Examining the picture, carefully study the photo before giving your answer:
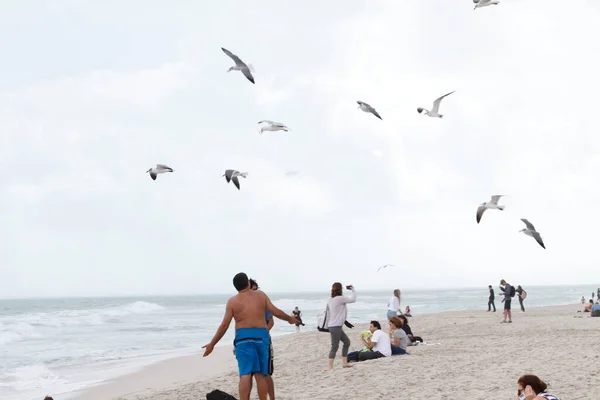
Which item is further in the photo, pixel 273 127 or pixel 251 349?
pixel 273 127

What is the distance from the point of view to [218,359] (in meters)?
19.0

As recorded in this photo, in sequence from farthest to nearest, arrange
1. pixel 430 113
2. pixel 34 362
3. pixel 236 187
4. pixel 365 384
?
pixel 34 362, pixel 430 113, pixel 236 187, pixel 365 384

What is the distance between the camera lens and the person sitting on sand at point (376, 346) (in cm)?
1171

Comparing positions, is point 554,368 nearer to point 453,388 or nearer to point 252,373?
point 453,388

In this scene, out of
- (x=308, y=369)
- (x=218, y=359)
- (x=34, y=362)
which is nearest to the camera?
(x=308, y=369)

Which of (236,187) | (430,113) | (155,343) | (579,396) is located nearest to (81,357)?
(155,343)

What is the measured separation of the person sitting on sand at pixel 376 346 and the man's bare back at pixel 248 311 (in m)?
5.51

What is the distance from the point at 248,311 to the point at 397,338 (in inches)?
256

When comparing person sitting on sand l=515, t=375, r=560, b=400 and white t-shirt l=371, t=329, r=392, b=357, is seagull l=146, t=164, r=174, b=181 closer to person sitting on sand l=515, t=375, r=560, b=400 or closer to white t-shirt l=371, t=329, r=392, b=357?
white t-shirt l=371, t=329, r=392, b=357

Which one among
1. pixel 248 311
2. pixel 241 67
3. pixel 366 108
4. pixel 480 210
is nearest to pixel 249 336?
pixel 248 311

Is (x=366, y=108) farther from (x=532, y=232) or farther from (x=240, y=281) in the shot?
(x=240, y=281)

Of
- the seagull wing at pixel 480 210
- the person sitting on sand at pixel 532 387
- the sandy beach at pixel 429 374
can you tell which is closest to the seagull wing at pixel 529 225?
the seagull wing at pixel 480 210

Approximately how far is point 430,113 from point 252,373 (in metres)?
9.13

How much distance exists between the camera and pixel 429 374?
1006 centimetres
